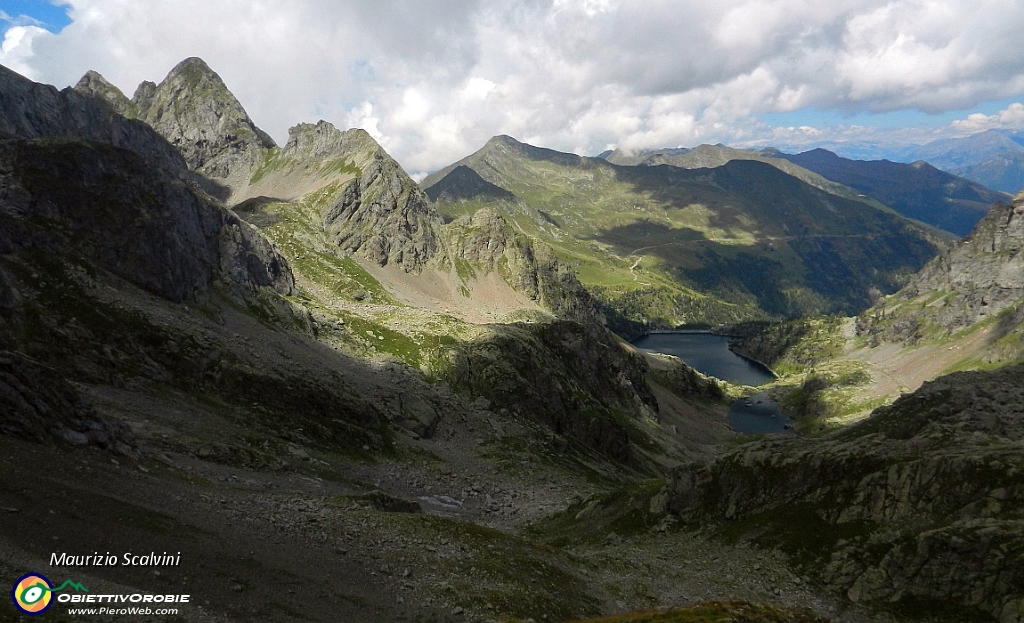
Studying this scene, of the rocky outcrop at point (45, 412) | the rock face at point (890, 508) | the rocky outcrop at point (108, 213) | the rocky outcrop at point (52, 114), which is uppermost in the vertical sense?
the rocky outcrop at point (52, 114)

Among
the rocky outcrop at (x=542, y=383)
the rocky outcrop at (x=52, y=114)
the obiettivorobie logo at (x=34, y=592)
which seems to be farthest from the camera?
the rocky outcrop at (x=52, y=114)

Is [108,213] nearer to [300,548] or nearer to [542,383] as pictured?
[542,383]

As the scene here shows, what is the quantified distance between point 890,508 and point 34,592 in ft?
148

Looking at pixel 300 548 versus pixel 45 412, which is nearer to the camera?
pixel 300 548

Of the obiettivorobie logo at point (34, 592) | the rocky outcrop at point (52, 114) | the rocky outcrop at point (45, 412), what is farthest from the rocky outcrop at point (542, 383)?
the obiettivorobie logo at point (34, 592)

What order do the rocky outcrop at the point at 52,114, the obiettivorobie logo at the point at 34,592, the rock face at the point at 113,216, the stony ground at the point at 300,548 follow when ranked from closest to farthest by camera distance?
the obiettivorobie logo at the point at 34,592
the stony ground at the point at 300,548
the rock face at the point at 113,216
the rocky outcrop at the point at 52,114

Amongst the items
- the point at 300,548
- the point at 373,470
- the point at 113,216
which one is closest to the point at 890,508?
the point at 300,548

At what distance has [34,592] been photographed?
17.9m

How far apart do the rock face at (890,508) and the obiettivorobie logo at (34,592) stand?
38213mm

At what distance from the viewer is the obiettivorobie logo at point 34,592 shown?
17.2 meters

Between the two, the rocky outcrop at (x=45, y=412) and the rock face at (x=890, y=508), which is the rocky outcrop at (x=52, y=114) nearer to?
the rocky outcrop at (x=45, y=412)

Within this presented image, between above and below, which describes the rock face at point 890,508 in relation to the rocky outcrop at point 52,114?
below

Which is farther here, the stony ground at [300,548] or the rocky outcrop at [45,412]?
Result: the rocky outcrop at [45,412]

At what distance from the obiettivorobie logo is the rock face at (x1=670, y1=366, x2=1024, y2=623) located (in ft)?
125
